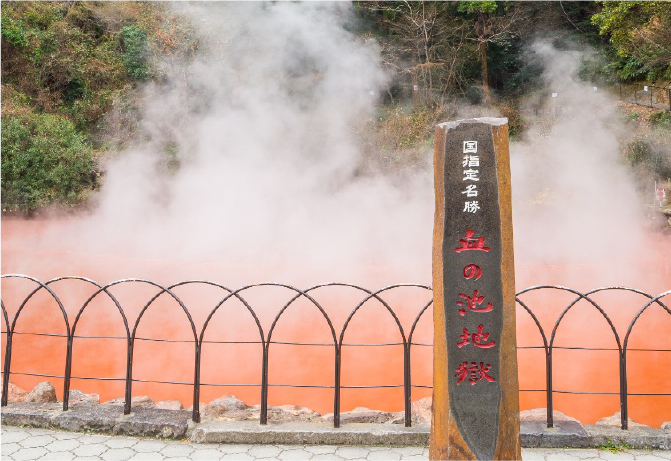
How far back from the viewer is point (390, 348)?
4.76m

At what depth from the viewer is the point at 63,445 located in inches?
119

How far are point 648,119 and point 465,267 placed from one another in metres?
12.4

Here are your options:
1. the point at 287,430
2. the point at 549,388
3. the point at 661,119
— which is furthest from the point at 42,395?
the point at 661,119

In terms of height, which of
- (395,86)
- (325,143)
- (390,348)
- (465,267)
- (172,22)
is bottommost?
(390,348)

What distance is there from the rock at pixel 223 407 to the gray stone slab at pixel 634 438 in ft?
7.29

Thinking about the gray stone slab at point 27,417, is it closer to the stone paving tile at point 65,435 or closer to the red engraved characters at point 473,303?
the stone paving tile at point 65,435

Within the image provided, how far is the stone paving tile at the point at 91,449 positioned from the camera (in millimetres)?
2945

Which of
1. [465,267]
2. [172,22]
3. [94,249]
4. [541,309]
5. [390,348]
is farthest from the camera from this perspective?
[172,22]

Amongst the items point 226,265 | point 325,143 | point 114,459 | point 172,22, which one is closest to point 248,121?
point 325,143

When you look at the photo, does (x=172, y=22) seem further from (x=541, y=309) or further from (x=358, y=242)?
(x=541, y=309)

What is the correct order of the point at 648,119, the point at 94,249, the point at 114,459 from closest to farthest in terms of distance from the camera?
the point at 114,459
the point at 94,249
the point at 648,119

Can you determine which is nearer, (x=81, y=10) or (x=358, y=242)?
(x=358, y=242)

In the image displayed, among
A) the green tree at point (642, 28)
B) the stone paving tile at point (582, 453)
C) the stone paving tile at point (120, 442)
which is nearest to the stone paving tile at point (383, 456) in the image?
the stone paving tile at point (582, 453)

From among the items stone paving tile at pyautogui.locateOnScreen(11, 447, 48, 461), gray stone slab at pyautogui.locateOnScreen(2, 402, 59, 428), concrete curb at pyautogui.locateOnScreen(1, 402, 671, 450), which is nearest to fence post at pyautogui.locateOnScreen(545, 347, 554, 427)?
concrete curb at pyautogui.locateOnScreen(1, 402, 671, 450)
